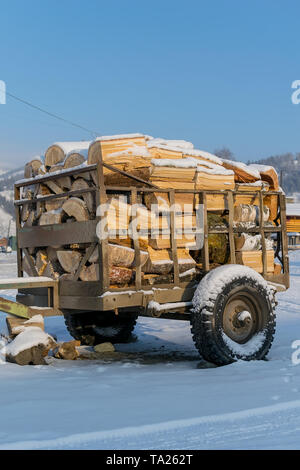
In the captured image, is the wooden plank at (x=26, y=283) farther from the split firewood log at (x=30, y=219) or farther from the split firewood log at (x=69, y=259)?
the split firewood log at (x=30, y=219)

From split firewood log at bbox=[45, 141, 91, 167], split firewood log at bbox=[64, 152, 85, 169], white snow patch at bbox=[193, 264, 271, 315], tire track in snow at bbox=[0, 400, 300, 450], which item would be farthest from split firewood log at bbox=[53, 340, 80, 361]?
tire track in snow at bbox=[0, 400, 300, 450]

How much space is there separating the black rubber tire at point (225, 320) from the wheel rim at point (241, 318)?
17 millimetres

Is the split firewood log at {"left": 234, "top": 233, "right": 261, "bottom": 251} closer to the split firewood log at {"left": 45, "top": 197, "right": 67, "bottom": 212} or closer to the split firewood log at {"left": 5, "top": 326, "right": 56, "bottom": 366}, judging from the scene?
the split firewood log at {"left": 45, "top": 197, "right": 67, "bottom": 212}

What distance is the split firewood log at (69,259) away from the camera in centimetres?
657

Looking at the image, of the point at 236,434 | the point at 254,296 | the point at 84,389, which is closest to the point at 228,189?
the point at 254,296

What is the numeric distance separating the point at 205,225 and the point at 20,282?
2.16m

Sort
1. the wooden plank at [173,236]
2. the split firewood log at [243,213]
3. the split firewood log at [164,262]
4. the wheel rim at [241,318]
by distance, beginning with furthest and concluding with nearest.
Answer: the split firewood log at [243,213]
the wheel rim at [241,318]
the wooden plank at [173,236]
the split firewood log at [164,262]

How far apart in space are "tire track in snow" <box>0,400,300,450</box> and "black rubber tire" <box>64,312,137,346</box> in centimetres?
408

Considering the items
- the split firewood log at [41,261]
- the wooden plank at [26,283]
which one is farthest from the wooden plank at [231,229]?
the split firewood log at [41,261]

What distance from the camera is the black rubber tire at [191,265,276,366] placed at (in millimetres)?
6312

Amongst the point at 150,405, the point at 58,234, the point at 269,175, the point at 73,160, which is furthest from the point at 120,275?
the point at 269,175

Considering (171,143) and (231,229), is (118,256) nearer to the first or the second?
(231,229)

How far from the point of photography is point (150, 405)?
4.45 meters

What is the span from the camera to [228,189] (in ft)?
24.0
